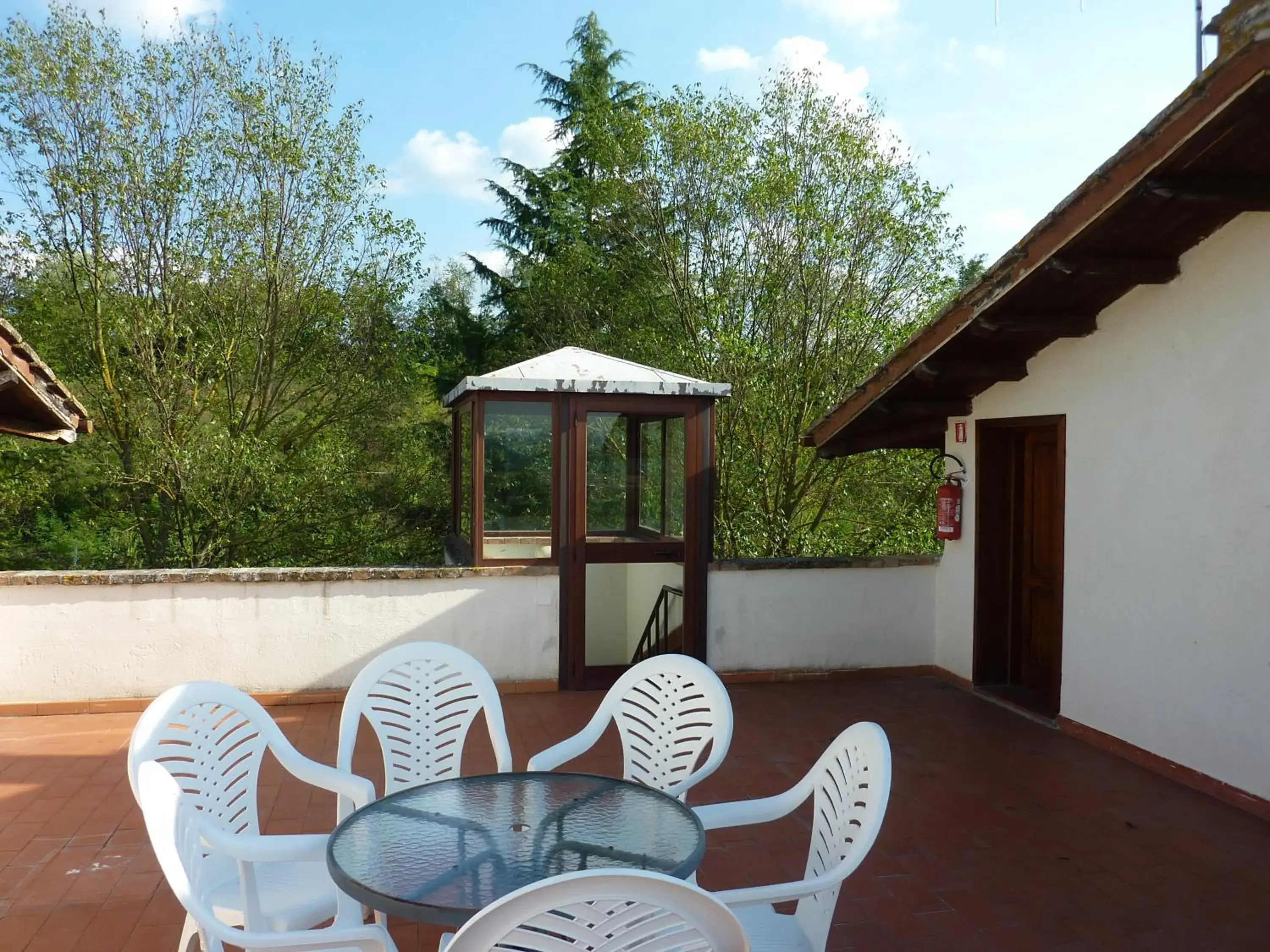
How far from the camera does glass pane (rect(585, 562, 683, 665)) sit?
690 cm

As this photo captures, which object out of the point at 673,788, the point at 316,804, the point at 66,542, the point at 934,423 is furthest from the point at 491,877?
the point at 66,542

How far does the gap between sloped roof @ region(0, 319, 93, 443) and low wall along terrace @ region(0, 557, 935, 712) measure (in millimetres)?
1017

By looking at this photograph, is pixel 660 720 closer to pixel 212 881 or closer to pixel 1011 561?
pixel 212 881

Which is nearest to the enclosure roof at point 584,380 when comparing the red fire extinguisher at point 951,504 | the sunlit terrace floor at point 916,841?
the red fire extinguisher at point 951,504

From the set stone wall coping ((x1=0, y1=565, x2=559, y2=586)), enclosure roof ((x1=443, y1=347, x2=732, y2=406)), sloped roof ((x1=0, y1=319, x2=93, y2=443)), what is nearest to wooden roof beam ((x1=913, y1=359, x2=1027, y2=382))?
enclosure roof ((x1=443, y1=347, x2=732, y2=406))

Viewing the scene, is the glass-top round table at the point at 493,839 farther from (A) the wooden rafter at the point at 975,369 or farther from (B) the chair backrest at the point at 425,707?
(A) the wooden rafter at the point at 975,369

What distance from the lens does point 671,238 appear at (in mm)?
11320

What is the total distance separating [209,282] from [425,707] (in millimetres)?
8290

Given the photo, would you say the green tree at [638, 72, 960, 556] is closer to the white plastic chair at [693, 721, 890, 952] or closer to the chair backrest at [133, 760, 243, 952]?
Answer: the white plastic chair at [693, 721, 890, 952]

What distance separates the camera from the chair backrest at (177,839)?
2152mm

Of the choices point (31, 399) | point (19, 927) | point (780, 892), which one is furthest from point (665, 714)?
point (31, 399)

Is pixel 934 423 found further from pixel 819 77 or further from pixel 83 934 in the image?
pixel 83 934

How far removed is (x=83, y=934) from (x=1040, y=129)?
11.0 metres

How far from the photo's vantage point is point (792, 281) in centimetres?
1089
